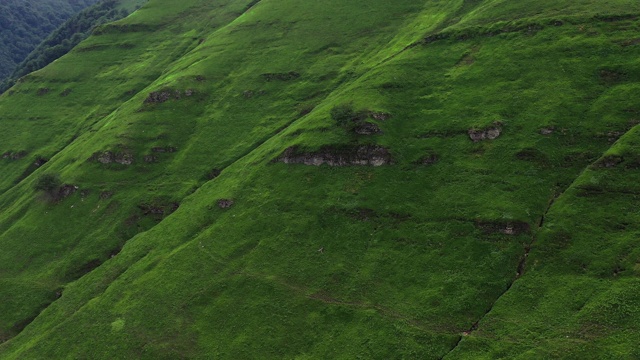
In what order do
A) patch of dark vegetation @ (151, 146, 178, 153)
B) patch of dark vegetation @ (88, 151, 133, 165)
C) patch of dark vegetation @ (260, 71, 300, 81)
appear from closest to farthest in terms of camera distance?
patch of dark vegetation @ (88, 151, 133, 165), patch of dark vegetation @ (151, 146, 178, 153), patch of dark vegetation @ (260, 71, 300, 81)

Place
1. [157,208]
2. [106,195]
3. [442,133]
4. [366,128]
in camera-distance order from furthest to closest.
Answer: [106,195]
[157,208]
[366,128]
[442,133]

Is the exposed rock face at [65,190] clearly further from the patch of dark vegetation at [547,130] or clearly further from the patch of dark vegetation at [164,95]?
the patch of dark vegetation at [547,130]

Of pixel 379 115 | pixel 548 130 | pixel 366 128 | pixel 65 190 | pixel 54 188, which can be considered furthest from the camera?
pixel 54 188

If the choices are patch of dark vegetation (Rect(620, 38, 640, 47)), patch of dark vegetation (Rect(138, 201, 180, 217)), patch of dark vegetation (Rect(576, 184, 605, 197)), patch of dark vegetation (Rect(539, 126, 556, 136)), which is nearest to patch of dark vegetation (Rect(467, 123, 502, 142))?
patch of dark vegetation (Rect(539, 126, 556, 136))

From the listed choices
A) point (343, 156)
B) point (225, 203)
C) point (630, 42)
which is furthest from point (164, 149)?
point (630, 42)

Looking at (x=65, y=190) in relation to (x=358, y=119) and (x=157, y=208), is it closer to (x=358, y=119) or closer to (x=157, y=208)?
(x=157, y=208)

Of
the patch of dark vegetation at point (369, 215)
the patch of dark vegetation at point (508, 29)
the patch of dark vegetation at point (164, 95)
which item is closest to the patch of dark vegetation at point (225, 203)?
the patch of dark vegetation at point (369, 215)

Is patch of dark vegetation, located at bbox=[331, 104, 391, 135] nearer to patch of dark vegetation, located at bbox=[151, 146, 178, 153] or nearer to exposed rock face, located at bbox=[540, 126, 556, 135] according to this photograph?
exposed rock face, located at bbox=[540, 126, 556, 135]
